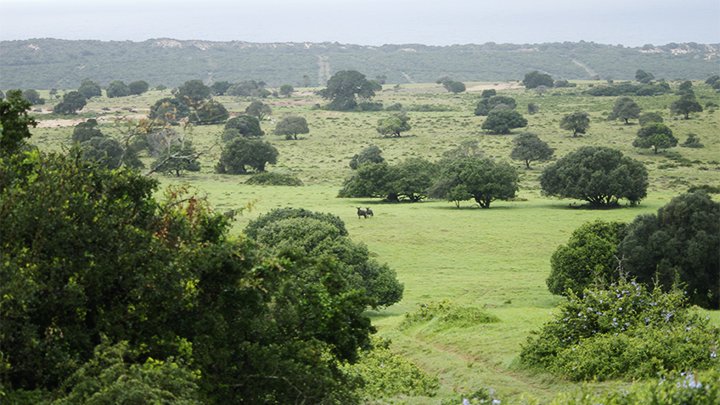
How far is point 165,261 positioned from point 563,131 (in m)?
91.6

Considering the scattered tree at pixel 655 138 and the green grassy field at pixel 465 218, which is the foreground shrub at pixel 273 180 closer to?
the green grassy field at pixel 465 218

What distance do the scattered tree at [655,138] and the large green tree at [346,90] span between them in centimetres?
6930

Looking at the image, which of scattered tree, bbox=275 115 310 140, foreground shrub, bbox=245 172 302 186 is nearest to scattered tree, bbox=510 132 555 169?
foreground shrub, bbox=245 172 302 186

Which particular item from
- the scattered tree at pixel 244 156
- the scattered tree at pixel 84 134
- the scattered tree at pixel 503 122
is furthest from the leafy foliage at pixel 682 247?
the scattered tree at pixel 503 122

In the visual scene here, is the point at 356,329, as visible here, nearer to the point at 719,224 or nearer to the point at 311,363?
the point at 311,363

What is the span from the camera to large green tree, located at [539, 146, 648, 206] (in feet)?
145

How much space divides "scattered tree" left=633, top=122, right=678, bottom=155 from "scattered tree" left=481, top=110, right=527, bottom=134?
66.1 ft

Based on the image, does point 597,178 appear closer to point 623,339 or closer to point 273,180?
point 273,180

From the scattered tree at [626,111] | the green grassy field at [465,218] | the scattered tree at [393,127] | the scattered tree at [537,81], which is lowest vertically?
the green grassy field at [465,218]

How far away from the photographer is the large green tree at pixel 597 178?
44188 mm

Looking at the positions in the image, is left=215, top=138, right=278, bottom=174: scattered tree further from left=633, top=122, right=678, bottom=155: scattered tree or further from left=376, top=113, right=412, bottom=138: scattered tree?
left=633, top=122, right=678, bottom=155: scattered tree

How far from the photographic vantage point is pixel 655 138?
72625 millimetres

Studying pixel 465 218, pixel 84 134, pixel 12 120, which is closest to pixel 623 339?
pixel 12 120

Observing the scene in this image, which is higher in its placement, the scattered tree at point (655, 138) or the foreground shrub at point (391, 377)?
the scattered tree at point (655, 138)
